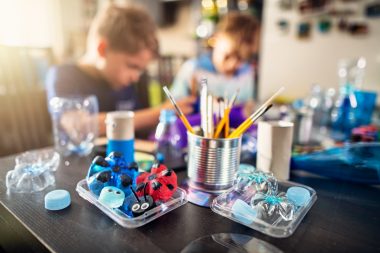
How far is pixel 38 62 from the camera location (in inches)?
47.9

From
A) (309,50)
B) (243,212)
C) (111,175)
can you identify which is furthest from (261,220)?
(309,50)

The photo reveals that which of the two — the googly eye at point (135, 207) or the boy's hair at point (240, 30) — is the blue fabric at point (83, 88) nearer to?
the boy's hair at point (240, 30)

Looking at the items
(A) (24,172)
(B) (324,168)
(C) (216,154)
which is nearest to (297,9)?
(B) (324,168)

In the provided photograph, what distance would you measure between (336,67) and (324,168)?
1.74 m

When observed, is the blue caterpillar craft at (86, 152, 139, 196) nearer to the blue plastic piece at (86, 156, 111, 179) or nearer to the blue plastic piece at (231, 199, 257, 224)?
the blue plastic piece at (86, 156, 111, 179)

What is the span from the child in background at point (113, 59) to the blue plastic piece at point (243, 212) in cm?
62

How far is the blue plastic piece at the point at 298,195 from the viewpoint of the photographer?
45cm

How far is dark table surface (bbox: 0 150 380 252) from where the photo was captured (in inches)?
14.2

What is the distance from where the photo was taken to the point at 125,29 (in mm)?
1066

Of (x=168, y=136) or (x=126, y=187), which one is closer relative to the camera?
(x=126, y=187)

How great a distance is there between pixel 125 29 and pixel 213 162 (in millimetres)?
769

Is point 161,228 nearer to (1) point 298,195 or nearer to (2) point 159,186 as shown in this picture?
(2) point 159,186

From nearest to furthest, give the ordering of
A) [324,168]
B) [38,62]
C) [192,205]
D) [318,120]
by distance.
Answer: [192,205] → [324,168] → [318,120] → [38,62]

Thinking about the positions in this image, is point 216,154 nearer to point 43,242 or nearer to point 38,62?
point 43,242
